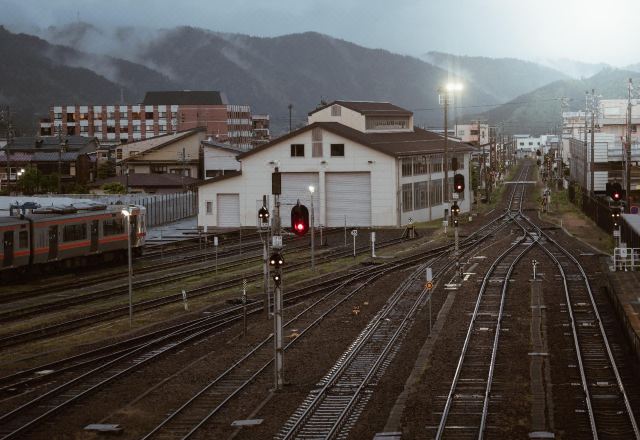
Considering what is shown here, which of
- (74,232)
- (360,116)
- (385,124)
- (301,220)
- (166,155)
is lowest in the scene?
(74,232)

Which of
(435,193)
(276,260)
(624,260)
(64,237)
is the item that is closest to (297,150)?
(435,193)

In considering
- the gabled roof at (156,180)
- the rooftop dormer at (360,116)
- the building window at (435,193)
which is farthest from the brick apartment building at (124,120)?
the building window at (435,193)

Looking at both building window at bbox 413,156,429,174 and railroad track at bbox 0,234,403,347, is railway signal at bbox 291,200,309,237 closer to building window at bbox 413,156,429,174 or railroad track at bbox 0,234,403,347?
railroad track at bbox 0,234,403,347

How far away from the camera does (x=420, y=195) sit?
6744cm

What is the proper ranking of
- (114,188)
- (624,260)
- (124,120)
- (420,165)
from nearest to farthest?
(624,260) → (420,165) → (114,188) → (124,120)

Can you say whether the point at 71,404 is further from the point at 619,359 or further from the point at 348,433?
the point at 619,359

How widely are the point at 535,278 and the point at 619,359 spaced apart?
14043mm

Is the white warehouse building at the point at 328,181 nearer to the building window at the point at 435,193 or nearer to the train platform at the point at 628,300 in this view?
the building window at the point at 435,193

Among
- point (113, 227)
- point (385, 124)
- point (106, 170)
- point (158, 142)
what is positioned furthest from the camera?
point (106, 170)

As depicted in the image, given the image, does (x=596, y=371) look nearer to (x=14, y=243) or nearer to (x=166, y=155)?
(x=14, y=243)

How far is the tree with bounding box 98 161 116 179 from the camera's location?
108188 mm

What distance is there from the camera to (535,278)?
117ft

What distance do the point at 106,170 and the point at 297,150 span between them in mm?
49597

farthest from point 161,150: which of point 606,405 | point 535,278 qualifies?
point 606,405
